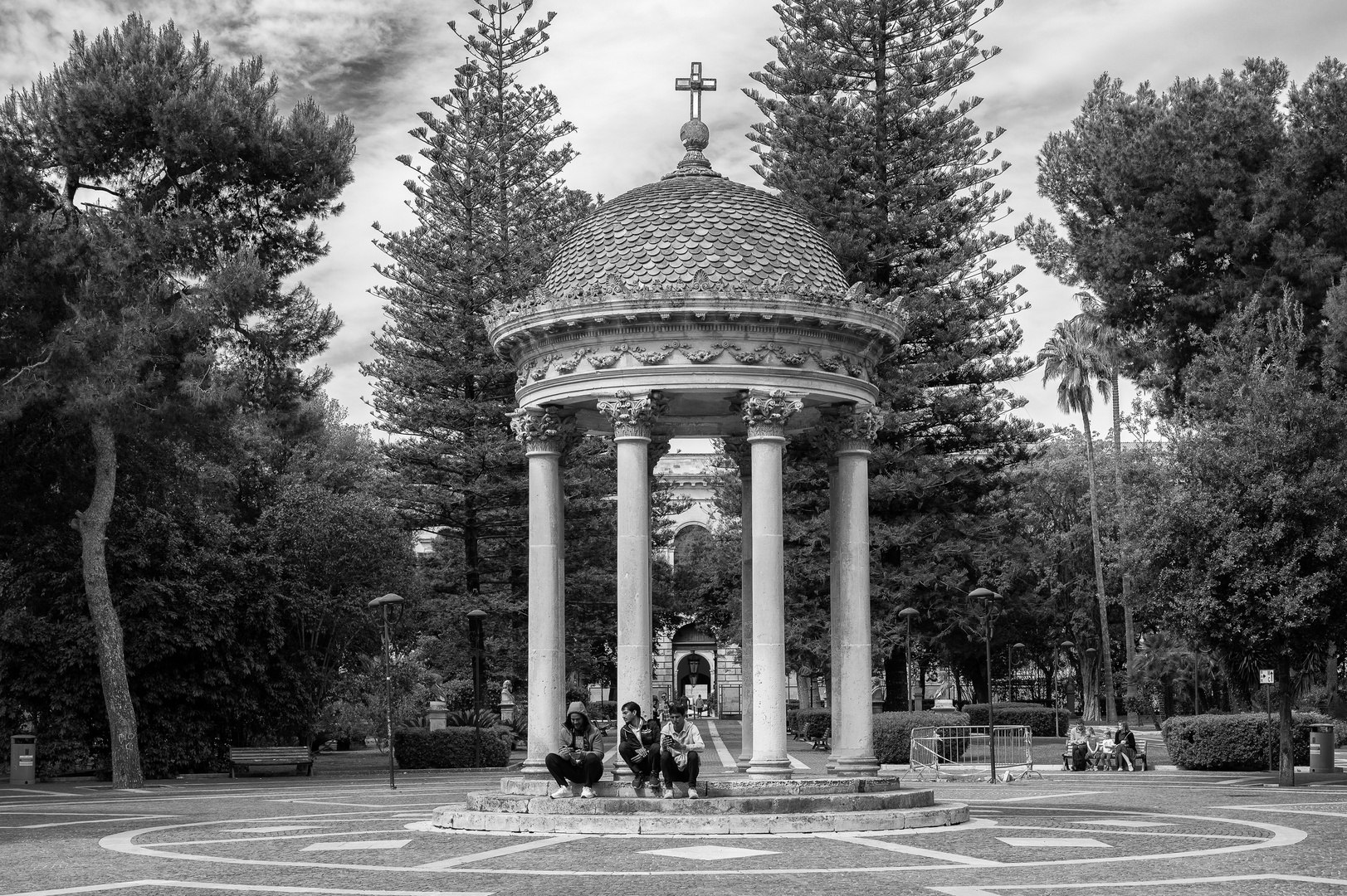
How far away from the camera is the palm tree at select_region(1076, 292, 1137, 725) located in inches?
1489

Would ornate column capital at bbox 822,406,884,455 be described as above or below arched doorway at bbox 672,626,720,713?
above

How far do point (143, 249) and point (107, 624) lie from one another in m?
7.83

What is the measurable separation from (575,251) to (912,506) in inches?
942

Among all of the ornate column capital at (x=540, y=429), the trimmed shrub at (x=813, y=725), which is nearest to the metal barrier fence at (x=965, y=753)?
the trimmed shrub at (x=813, y=725)

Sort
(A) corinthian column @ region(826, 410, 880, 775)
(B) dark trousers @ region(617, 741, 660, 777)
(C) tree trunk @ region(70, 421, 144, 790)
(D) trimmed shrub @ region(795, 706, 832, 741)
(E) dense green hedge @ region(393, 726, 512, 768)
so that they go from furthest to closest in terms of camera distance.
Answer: (D) trimmed shrub @ region(795, 706, 832, 741) → (E) dense green hedge @ region(393, 726, 512, 768) → (C) tree trunk @ region(70, 421, 144, 790) → (A) corinthian column @ region(826, 410, 880, 775) → (B) dark trousers @ region(617, 741, 660, 777)

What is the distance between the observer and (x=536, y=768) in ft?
63.4

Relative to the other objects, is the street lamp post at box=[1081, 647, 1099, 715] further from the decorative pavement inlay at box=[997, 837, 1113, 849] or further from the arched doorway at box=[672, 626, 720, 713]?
the decorative pavement inlay at box=[997, 837, 1113, 849]

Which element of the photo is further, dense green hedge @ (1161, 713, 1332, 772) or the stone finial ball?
dense green hedge @ (1161, 713, 1332, 772)

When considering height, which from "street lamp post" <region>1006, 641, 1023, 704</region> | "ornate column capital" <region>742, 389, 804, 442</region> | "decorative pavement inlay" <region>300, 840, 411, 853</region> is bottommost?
"decorative pavement inlay" <region>300, 840, 411, 853</region>

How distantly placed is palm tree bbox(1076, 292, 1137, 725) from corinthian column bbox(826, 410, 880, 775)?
57.5 feet

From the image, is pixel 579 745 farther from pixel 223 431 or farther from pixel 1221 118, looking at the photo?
pixel 1221 118

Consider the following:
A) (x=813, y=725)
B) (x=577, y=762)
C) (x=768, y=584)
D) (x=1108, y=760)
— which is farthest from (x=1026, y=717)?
(x=577, y=762)

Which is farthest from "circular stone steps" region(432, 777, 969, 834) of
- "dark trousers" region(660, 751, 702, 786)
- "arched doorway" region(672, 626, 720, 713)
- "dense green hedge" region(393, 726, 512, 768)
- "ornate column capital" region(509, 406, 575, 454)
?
"arched doorway" region(672, 626, 720, 713)

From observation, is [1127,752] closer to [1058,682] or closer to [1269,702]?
[1269,702]
